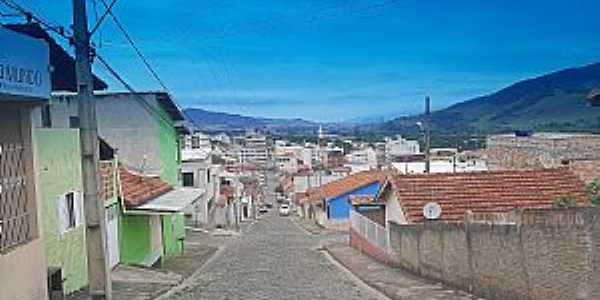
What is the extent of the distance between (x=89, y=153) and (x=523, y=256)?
24.2ft

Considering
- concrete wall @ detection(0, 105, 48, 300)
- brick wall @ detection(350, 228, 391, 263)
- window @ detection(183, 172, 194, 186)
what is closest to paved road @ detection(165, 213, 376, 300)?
brick wall @ detection(350, 228, 391, 263)

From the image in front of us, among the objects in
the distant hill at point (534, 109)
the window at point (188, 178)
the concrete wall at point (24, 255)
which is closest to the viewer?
the concrete wall at point (24, 255)

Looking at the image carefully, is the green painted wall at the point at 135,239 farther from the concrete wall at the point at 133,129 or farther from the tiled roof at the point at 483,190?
the tiled roof at the point at 483,190

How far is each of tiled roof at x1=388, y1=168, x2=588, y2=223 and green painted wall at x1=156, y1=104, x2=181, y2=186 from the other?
40.6 feet

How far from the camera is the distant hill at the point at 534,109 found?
1443 inches

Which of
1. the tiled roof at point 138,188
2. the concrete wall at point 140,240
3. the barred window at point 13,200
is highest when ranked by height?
the barred window at point 13,200

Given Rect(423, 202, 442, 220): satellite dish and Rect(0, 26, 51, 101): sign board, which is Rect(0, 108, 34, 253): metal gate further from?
Rect(423, 202, 442, 220): satellite dish

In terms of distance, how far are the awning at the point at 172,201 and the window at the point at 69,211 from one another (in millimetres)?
5426

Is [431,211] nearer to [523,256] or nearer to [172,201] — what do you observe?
[172,201]

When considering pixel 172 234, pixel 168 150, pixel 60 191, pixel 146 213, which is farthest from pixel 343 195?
pixel 60 191

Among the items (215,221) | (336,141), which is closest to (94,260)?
(215,221)

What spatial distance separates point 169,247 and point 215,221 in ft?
93.4

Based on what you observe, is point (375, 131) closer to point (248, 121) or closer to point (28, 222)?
point (248, 121)

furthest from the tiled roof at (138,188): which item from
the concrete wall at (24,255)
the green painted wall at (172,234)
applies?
the concrete wall at (24,255)
